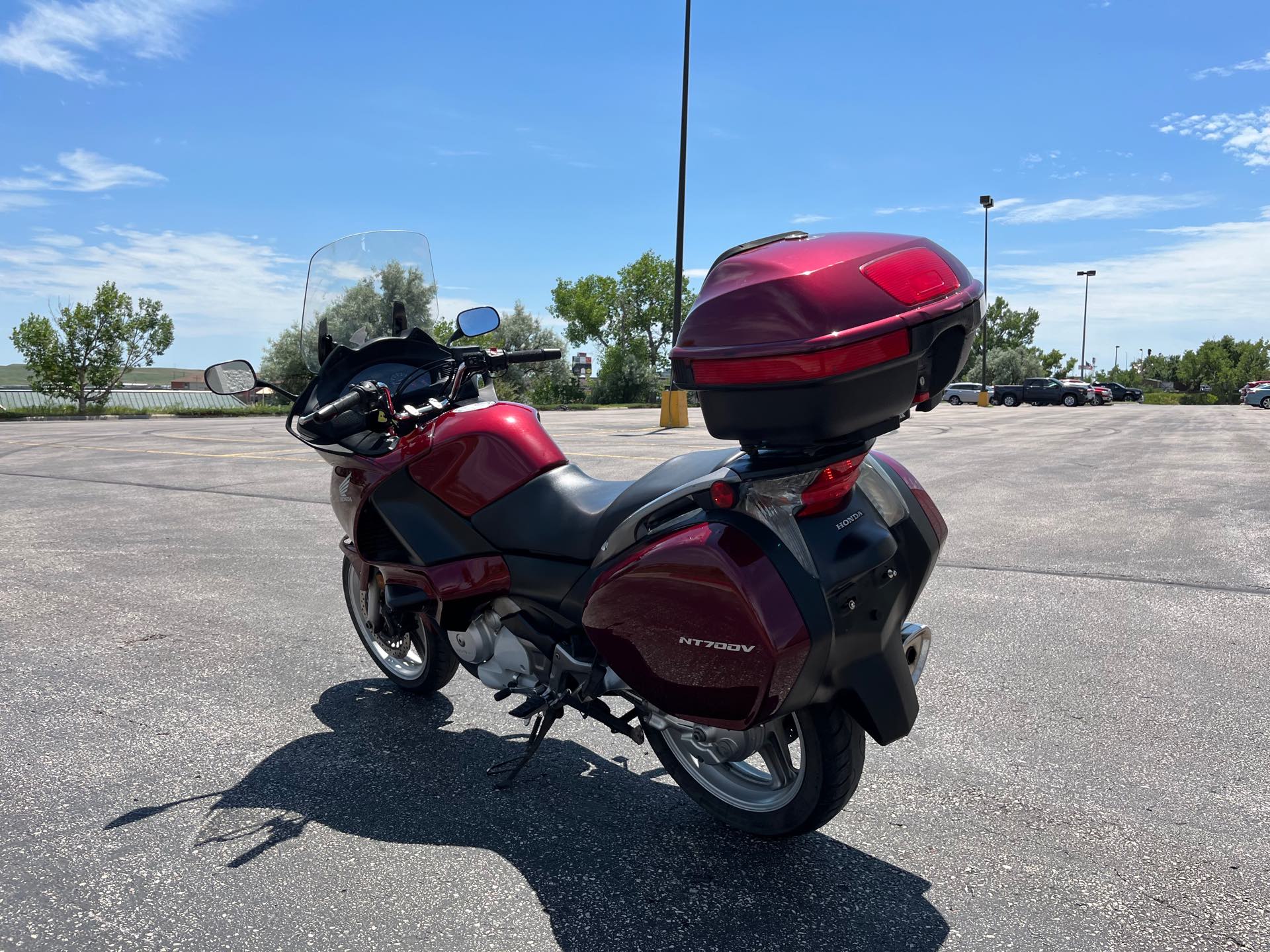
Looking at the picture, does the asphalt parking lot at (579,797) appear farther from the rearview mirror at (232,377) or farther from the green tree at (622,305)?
the green tree at (622,305)

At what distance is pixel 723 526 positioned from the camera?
2195mm

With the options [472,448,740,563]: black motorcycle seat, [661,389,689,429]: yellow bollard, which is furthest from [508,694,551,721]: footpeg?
[661,389,689,429]: yellow bollard

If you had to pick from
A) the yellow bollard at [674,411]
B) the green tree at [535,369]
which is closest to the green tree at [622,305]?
the green tree at [535,369]

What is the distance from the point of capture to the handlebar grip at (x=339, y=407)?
113 inches

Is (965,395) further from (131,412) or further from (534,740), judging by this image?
(534,740)

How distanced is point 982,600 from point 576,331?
7327cm

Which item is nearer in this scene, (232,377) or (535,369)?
(232,377)

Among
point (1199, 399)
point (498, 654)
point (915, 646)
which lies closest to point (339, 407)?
point (498, 654)

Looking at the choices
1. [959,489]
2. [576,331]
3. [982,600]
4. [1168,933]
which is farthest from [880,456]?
[576,331]

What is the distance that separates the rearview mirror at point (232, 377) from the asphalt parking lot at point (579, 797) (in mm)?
1328

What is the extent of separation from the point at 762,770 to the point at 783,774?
186 mm

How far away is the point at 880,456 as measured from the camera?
104 inches

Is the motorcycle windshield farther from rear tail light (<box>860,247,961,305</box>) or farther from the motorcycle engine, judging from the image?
rear tail light (<box>860,247,961,305</box>)

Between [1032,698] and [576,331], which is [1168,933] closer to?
[1032,698]
